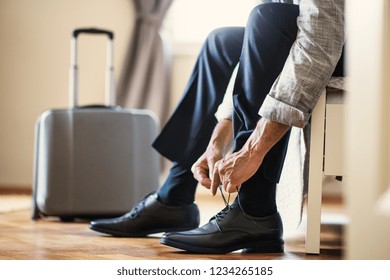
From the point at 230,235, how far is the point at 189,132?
0.80ft

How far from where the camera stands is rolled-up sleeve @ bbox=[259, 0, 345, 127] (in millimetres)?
931

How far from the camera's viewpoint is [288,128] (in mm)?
953

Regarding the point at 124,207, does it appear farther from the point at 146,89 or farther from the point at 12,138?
the point at 12,138

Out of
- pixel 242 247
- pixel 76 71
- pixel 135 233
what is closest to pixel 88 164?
pixel 76 71

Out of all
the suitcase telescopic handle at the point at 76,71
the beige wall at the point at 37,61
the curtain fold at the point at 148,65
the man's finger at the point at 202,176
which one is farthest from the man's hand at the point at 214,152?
the beige wall at the point at 37,61

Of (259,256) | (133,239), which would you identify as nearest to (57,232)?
(133,239)

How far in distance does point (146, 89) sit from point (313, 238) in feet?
5.88

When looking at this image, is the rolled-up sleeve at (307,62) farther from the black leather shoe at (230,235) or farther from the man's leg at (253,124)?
the black leather shoe at (230,235)

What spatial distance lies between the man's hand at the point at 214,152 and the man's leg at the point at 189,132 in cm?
→ 4

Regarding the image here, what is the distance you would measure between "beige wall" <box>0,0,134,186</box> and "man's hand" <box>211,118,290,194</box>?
1911 millimetres

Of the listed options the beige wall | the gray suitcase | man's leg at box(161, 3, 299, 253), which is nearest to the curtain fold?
the beige wall

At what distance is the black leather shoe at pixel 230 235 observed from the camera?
0.98 metres

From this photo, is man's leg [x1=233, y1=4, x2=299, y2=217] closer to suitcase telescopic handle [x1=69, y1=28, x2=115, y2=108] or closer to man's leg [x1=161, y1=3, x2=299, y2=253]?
man's leg [x1=161, y1=3, x2=299, y2=253]

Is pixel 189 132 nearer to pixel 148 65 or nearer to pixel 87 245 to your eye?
pixel 87 245
